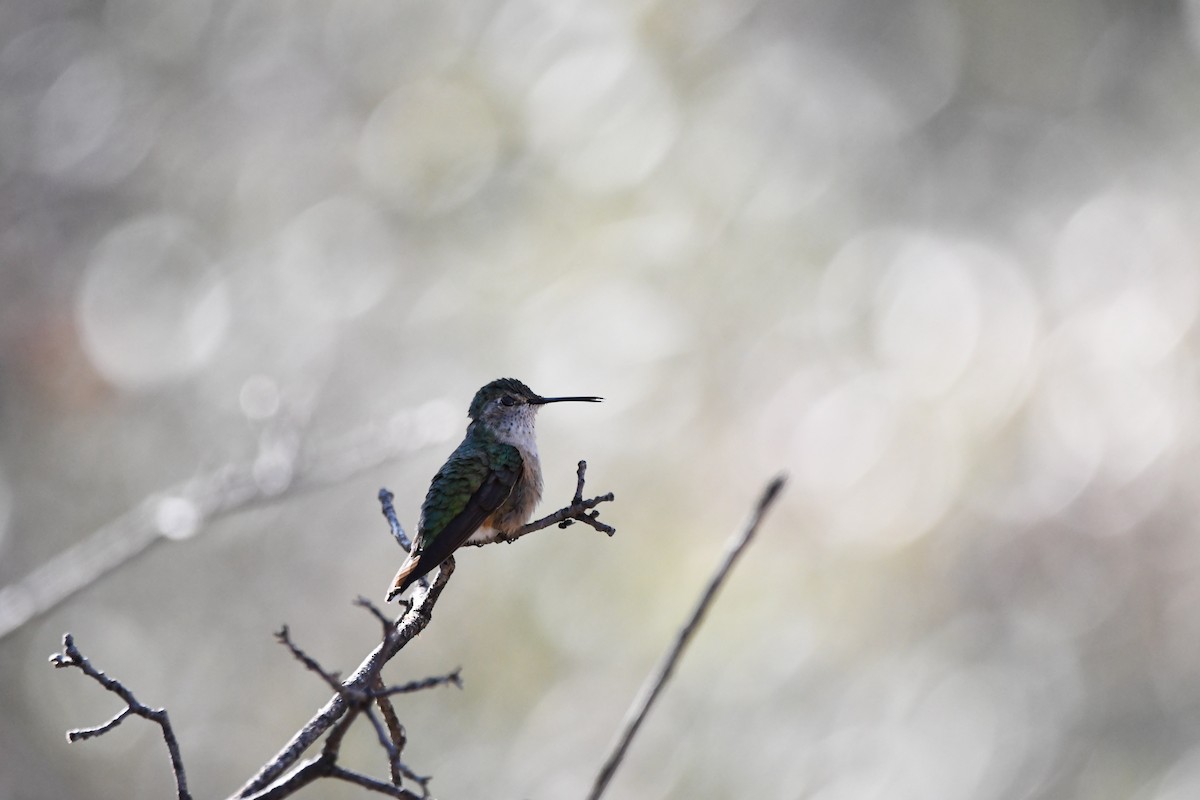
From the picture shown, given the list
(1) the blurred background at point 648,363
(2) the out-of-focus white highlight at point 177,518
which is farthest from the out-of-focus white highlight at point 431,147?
(2) the out-of-focus white highlight at point 177,518

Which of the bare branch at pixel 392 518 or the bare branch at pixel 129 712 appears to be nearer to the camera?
the bare branch at pixel 129 712

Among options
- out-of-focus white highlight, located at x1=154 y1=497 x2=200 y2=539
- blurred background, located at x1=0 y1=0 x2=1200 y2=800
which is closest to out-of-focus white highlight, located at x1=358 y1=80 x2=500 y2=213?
blurred background, located at x1=0 y1=0 x2=1200 y2=800

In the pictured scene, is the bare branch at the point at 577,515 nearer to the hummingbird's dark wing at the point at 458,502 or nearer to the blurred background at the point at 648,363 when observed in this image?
the hummingbird's dark wing at the point at 458,502

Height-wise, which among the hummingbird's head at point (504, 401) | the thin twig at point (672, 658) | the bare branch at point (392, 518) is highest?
the hummingbird's head at point (504, 401)

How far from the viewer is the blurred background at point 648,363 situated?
1151 cm

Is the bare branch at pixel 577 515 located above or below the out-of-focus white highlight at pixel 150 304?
below

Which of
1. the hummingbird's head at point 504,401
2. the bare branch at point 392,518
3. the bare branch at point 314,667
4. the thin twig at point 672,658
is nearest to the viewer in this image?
the thin twig at point 672,658

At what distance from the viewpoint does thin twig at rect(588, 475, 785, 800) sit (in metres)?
1.42

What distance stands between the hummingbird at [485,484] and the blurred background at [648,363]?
4941mm

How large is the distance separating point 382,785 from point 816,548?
37.2 ft

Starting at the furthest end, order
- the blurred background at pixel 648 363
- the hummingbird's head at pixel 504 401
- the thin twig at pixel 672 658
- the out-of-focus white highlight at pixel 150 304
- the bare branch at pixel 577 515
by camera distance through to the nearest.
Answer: the out-of-focus white highlight at pixel 150 304 → the blurred background at pixel 648 363 → the hummingbird's head at pixel 504 401 → the bare branch at pixel 577 515 → the thin twig at pixel 672 658

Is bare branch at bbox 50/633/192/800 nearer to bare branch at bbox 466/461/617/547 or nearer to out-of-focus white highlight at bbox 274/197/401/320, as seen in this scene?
bare branch at bbox 466/461/617/547

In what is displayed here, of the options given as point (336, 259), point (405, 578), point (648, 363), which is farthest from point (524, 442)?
point (336, 259)

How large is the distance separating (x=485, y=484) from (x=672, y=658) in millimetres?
1739
